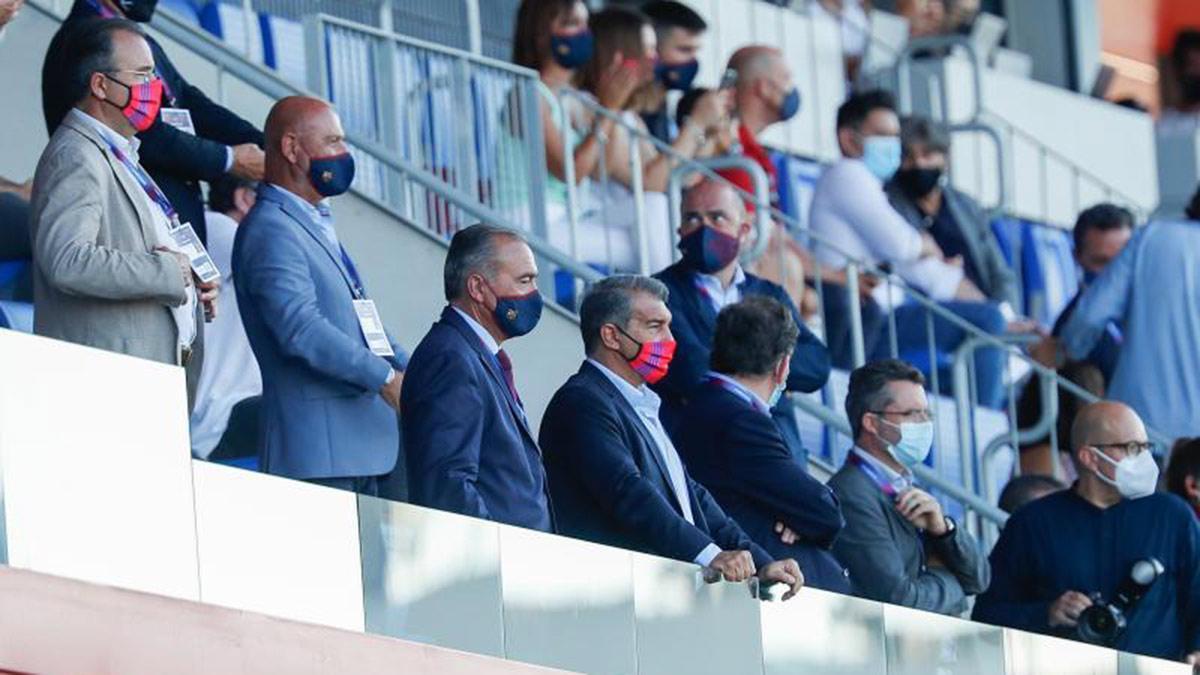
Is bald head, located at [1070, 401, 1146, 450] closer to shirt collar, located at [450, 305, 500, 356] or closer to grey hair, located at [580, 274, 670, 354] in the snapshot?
grey hair, located at [580, 274, 670, 354]

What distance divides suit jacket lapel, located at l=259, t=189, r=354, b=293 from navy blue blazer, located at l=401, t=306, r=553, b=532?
572 millimetres

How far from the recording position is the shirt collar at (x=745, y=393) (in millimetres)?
9523

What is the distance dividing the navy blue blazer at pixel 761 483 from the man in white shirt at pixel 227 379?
1.40 meters

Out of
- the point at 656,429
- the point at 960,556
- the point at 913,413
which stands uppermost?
the point at 656,429

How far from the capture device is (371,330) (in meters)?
9.36

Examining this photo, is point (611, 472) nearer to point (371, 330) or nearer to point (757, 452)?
point (757, 452)

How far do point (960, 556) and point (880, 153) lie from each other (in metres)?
4.16

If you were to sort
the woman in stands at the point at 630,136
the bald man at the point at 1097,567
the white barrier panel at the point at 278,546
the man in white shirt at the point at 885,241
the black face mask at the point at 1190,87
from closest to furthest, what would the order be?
the white barrier panel at the point at 278,546 → the bald man at the point at 1097,567 → the woman in stands at the point at 630,136 → the man in white shirt at the point at 885,241 → the black face mask at the point at 1190,87

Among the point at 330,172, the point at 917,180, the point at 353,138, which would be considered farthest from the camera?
the point at 917,180

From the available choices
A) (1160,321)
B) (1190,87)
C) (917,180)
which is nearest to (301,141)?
(1160,321)

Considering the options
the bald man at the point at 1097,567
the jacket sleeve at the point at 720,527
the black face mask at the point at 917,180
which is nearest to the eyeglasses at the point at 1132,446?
the bald man at the point at 1097,567

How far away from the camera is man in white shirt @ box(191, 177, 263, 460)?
10.1 metres

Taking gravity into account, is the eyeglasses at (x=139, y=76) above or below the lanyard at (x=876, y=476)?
above

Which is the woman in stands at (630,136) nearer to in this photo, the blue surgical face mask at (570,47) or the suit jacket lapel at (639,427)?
the blue surgical face mask at (570,47)
